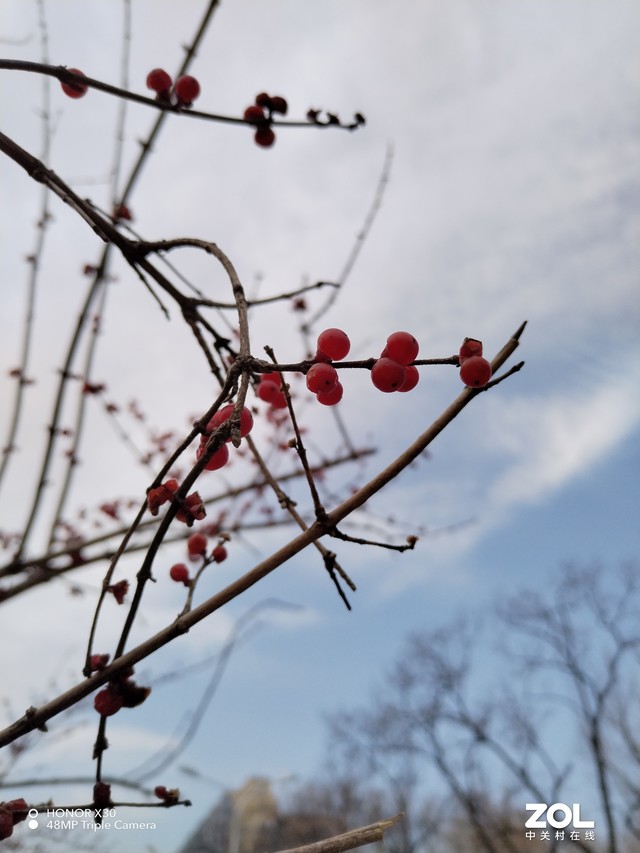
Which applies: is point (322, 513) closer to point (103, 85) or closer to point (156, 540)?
point (156, 540)

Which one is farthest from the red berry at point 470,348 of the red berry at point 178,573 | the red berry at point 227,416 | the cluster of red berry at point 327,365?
the red berry at point 178,573

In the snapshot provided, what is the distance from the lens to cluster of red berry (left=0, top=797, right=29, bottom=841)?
37.8 inches

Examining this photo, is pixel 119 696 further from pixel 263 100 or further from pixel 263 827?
pixel 263 827

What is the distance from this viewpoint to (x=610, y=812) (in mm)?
13734

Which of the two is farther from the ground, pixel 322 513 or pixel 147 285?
pixel 147 285

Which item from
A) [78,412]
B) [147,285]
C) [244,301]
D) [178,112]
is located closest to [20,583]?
[78,412]

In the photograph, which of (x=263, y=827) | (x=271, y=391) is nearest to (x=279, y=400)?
(x=271, y=391)

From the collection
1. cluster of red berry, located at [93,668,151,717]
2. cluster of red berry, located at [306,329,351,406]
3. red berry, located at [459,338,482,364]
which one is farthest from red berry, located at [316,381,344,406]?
cluster of red berry, located at [93,668,151,717]

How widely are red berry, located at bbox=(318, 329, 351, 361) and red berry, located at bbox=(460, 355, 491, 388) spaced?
0.76ft

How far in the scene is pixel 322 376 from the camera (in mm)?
1003

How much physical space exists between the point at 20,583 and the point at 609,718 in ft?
53.1

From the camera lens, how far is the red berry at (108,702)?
3.36ft

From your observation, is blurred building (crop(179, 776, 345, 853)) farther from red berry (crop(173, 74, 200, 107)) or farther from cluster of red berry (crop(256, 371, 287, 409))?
red berry (crop(173, 74, 200, 107))

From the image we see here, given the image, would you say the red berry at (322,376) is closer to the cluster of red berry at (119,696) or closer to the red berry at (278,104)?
the cluster of red berry at (119,696)
